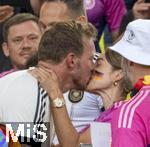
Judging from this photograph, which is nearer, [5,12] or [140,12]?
[140,12]

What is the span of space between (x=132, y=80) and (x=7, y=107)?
739mm

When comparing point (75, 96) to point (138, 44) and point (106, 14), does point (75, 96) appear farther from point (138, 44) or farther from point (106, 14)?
point (106, 14)

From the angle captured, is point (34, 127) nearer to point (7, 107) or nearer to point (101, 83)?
point (7, 107)

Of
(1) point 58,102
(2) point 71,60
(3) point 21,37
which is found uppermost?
(2) point 71,60

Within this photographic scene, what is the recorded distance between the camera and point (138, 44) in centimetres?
→ 298

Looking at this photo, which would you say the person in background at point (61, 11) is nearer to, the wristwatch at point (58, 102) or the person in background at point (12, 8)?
the person in background at point (12, 8)

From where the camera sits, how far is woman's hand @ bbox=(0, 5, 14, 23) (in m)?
5.73

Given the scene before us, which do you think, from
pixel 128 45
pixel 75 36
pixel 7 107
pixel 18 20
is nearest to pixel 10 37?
pixel 18 20

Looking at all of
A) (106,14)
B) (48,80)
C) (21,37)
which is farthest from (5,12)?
(48,80)

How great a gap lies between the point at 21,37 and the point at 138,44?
2247 mm

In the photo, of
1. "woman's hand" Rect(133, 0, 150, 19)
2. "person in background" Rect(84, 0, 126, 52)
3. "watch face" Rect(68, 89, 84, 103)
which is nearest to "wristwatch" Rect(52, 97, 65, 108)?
"watch face" Rect(68, 89, 84, 103)

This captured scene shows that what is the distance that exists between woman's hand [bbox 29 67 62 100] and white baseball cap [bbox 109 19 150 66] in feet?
1.83

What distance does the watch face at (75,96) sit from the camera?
4.25 meters

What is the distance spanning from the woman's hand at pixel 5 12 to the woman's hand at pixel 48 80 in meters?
2.28
